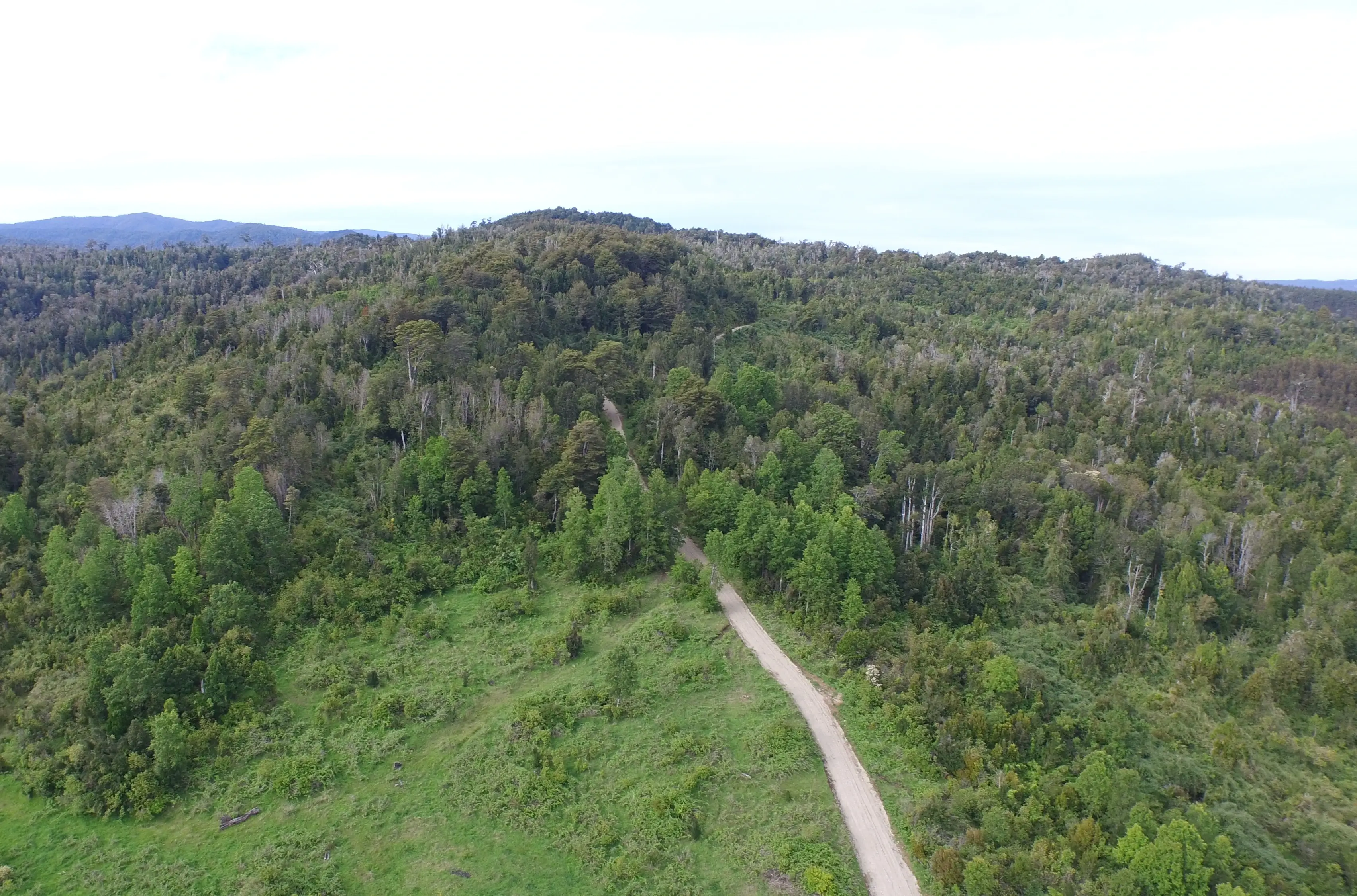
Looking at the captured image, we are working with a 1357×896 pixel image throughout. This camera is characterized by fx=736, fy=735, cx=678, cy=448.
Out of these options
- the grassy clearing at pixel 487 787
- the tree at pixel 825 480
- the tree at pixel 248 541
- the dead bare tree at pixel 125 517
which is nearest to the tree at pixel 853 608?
the grassy clearing at pixel 487 787

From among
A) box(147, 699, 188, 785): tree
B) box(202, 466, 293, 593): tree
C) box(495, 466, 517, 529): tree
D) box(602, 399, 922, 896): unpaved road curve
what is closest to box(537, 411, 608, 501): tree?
box(495, 466, 517, 529): tree

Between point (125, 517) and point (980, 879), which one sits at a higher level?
point (125, 517)

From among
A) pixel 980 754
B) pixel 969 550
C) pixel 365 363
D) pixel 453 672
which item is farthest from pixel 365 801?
pixel 365 363

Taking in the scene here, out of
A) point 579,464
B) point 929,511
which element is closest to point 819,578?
point 929,511

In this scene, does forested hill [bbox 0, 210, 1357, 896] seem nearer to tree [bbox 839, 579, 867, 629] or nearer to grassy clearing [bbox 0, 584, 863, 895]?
tree [bbox 839, 579, 867, 629]

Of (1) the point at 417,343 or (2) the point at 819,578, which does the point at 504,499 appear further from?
(2) the point at 819,578
